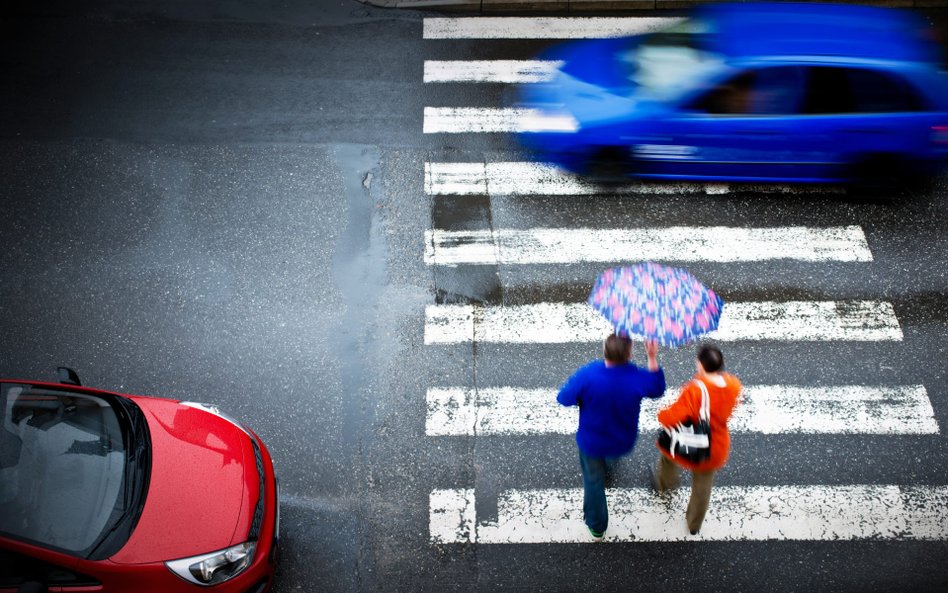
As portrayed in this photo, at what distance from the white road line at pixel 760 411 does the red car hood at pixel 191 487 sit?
1748 millimetres

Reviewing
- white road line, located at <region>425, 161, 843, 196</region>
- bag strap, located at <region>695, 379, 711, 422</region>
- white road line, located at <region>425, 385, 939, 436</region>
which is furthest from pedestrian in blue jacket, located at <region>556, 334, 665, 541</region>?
white road line, located at <region>425, 161, 843, 196</region>

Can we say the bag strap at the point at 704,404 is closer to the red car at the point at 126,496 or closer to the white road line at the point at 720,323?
the white road line at the point at 720,323

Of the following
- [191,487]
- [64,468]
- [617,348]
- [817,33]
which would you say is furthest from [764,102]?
[64,468]

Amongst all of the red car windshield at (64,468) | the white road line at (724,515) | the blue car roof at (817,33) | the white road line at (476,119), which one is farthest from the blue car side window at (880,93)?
the red car windshield at (64,468)

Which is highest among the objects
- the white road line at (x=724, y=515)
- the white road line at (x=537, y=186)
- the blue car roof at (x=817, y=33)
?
the blue car roof at (x=817, y=33)

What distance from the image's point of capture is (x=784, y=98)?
8391 mm

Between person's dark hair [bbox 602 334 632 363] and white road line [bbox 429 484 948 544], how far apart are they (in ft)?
5.89

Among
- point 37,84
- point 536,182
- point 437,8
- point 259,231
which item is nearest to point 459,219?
point 536,182

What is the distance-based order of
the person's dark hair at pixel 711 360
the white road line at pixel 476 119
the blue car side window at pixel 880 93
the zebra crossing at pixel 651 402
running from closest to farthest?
the person's dark hair at pixel 711 360 < the zebra crossing at pixel 651 402 < the blue car side window at pixel 880 93 < the white road line at pixel 476 119

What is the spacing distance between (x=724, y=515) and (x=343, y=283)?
415 centimetres

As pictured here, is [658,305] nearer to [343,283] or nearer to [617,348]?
[617,348]

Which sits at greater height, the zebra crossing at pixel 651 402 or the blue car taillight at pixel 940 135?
the blue car taillight at pixel 940 135

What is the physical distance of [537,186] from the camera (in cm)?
916

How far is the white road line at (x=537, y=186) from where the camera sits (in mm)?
Answer: 9109
